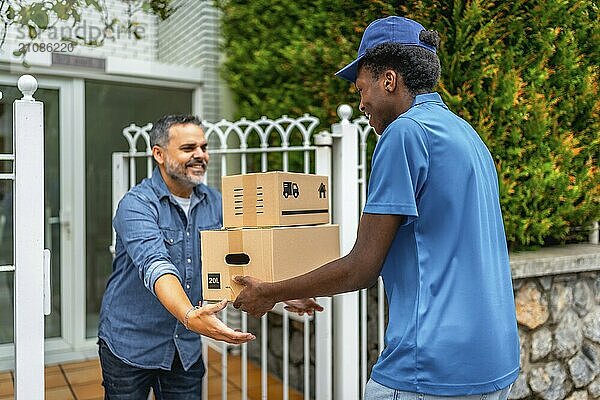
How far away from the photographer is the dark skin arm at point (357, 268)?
5.53 feet

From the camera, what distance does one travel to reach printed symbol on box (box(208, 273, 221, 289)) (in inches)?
89.0

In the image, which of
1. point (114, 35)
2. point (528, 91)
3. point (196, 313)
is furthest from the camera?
point (114, 35)

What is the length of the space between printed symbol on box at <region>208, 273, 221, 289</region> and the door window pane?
3.45m

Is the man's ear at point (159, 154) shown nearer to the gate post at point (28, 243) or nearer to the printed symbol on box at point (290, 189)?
the gate post at point (28, 243)

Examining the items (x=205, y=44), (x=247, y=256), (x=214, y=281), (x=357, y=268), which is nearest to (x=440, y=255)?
(x=357, y=268)

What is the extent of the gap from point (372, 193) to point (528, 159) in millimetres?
2228

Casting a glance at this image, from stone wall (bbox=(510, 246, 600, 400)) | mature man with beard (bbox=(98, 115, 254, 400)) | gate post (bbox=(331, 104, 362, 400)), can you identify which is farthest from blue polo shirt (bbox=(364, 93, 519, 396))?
stone wall (bbox=(510, 246, 600, 400))

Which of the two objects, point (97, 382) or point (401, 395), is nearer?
point (401, 395)

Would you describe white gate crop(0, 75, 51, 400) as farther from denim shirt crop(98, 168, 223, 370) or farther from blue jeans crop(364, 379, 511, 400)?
blue jeans crop(364, 379, 511, 400)

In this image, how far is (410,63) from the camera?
1.81m

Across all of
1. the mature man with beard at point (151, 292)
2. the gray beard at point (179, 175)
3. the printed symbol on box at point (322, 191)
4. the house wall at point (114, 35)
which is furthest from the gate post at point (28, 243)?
the house wall at point (114, 35)

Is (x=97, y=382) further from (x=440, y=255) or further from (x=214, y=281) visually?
(x=440, y=255)

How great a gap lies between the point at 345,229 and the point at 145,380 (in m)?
1.22

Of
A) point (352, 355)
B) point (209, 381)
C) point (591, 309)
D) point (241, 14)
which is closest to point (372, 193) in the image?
point (352, 355)
